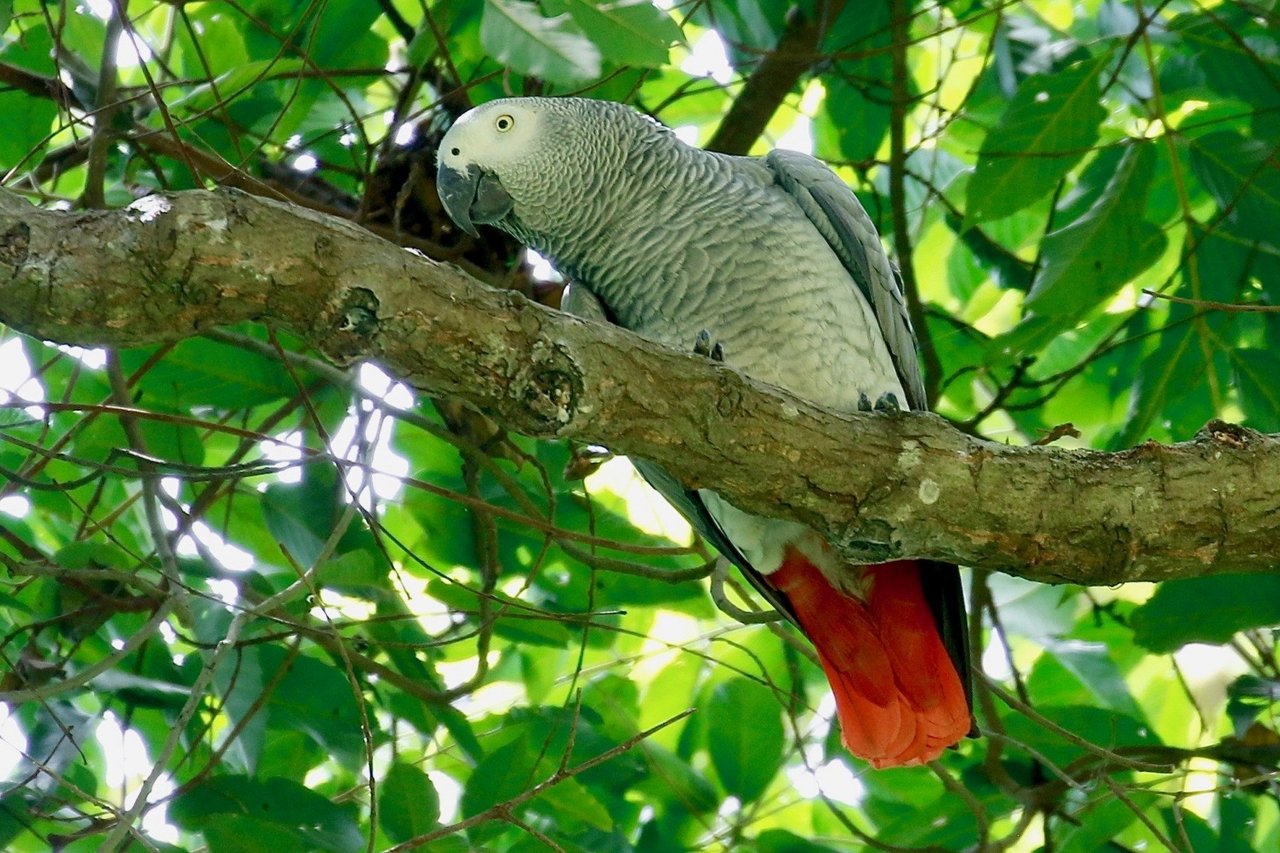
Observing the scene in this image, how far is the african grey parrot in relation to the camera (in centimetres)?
204

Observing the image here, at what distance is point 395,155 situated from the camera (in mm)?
2490

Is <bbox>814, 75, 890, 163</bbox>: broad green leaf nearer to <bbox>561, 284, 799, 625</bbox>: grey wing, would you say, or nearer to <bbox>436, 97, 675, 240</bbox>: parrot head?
<bbox>436, 97, 675, 240</bbox>: parrot head

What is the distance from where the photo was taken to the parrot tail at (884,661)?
214 centimetres

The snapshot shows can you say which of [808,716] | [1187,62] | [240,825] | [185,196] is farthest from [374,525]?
[1187,62]

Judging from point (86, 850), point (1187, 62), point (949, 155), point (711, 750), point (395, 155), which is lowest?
point (86, 850)

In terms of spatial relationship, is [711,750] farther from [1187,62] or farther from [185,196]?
[1187,62]

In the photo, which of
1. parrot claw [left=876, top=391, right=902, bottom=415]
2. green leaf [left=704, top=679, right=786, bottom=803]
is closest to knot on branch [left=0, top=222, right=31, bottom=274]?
parrot claw [left=876, top=391, right=902, bottom=415]

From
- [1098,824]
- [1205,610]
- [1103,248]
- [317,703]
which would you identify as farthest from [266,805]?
[1103,248]

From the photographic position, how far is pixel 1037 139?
2172mm

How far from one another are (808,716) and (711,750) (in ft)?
2.09

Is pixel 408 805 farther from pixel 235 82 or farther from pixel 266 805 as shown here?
pixel 235 82

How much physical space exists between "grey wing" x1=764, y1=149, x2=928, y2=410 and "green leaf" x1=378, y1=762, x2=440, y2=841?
1.18 metres

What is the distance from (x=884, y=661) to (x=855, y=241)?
2.63 feet

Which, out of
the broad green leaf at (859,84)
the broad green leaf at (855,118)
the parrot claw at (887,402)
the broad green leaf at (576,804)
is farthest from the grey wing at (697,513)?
the broad green leaf at (855,118)
